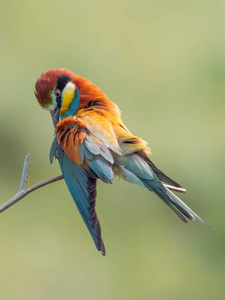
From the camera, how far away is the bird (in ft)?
4.58

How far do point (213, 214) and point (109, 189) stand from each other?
2.21 ft

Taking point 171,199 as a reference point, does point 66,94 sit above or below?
above

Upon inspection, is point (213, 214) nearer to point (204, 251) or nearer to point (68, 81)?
point (204, 251)

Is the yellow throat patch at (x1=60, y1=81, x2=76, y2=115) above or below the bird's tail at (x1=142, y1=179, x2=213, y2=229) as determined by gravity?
above

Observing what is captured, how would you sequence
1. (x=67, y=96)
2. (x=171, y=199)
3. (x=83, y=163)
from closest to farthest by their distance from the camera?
(x=171, y=199)
(x=83, y=163)
(x=67, y=96)

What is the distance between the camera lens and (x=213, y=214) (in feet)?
10.9

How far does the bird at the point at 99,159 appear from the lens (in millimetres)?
1396

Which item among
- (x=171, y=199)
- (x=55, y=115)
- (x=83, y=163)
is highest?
(x=55, y=115)

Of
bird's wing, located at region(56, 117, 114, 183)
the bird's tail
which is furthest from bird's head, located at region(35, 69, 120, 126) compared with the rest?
the bird's tail

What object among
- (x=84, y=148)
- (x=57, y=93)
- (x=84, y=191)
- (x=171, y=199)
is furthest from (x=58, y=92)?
(x=171, y=199)

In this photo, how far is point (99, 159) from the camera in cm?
145

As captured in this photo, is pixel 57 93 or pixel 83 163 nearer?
pixel 83 163

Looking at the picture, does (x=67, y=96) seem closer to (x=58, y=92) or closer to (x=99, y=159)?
(x=58, y=92)

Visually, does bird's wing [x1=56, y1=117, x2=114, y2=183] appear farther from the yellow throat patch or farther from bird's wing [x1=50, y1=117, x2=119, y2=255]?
the yellow throat patch
